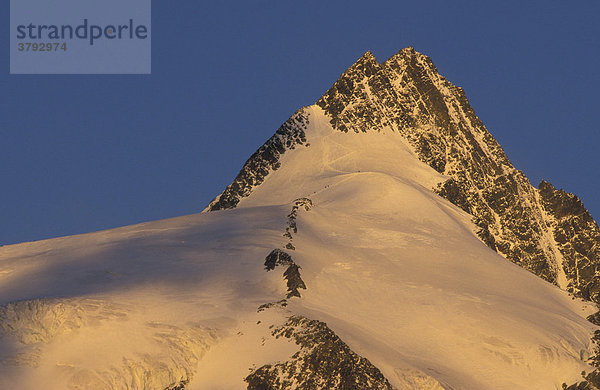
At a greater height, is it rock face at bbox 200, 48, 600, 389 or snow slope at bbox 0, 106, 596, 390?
rock face at bbox 200, 48, 600, 389

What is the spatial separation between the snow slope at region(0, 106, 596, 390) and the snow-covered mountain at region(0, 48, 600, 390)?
153 mm

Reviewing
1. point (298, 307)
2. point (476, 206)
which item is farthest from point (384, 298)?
point (476, 206)

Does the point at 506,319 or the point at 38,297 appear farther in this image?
the point at 506,319

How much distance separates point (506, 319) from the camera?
105m

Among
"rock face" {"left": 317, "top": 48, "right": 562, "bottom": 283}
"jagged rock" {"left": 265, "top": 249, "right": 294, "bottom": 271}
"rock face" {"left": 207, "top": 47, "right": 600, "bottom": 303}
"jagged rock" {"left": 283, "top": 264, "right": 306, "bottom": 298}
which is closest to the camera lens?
"jagged rock" {"left": 283, "top": 264, "right": 306, "bottom": 298}

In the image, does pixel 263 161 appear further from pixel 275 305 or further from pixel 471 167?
pixel 275 305

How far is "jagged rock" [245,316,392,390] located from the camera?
81938mm

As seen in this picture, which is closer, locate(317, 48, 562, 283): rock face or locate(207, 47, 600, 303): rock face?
locate(317, 48, 562, 283): rock face

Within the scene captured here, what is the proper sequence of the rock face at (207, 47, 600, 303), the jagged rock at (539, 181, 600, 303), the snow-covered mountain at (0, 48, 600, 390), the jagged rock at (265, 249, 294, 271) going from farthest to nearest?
the jagged rock at (539, 181, 600, 303) < the rock face at (207, 47, 600, 303) < the jagged rock at (265, 249, 294, 271) < the snow-covered mountain at (0, 48, 600, 390)

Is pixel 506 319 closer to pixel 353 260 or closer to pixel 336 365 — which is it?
pixel 353 260

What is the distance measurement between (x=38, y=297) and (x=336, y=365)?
22.4m

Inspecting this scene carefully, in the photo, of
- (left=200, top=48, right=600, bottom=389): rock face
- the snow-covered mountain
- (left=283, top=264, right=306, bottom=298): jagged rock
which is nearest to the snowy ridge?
(left=200, top=48, right=600, bottom=389): rock face

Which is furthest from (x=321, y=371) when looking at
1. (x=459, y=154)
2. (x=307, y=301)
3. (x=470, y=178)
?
(x=459, y=154)

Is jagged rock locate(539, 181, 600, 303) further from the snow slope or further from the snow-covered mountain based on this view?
the snow slope
